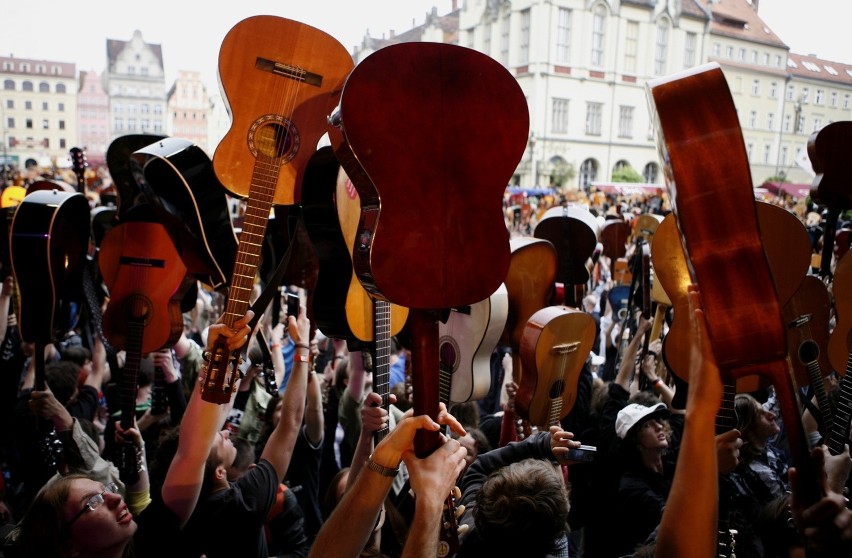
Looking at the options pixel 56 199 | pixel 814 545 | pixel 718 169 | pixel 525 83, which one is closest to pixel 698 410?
pixel 814 545

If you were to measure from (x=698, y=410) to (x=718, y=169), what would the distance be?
525 millimetres

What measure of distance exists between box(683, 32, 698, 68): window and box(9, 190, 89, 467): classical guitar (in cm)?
5375

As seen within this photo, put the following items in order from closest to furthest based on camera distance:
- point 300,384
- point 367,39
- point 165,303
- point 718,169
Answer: point 718,169 → point 300,384 → point 165,303 → point 367,39

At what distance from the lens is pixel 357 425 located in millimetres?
3826

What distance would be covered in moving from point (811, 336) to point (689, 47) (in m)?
53.2

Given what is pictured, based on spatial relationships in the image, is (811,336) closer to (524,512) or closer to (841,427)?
(841,427)

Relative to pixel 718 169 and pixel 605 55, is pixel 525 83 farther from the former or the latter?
pixel 718 169

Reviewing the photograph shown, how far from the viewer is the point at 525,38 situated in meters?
47.5

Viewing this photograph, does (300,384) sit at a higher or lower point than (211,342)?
lower

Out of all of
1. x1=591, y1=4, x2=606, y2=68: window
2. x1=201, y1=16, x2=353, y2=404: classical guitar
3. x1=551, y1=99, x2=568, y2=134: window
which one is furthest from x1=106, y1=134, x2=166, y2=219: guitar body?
x1=591, y1=4, x2=606, y2=68: window

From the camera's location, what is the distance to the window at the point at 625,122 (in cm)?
5188

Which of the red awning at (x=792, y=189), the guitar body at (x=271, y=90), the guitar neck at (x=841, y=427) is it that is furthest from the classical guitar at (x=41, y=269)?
the red awning at (x=792, y=189)

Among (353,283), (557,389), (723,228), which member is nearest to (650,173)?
(557,389)

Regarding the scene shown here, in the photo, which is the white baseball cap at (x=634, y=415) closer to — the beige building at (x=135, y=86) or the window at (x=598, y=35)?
the window at (x=598, y=35)
